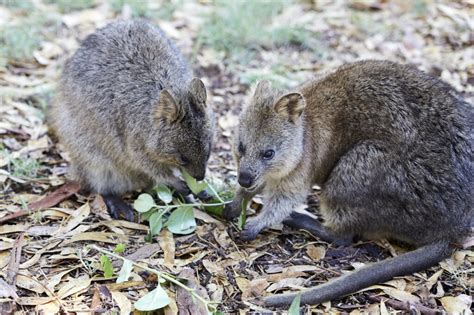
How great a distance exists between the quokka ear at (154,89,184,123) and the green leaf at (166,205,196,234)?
0.75 m

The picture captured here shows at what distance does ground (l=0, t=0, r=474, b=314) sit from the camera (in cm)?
493

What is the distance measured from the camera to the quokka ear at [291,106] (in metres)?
5.43

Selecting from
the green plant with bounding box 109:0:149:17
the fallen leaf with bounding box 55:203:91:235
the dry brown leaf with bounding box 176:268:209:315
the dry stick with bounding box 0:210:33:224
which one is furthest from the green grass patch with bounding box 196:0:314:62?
the dry brown leaf with bounding box 176:268:209:315

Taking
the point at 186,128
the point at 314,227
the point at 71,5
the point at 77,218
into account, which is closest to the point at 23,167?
the point at 77,218

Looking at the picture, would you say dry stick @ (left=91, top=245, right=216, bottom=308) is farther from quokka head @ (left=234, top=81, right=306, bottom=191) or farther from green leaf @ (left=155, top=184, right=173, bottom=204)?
quokka head @ (left=234, top=81, right=306, bottom=191)

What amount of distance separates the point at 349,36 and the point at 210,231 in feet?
15.1

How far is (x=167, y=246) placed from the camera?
17.9 feet

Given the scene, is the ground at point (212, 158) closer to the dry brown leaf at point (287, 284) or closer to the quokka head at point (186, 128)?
the dry brown leaf at point (287, 284)

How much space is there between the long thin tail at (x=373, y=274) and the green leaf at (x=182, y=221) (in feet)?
3.64

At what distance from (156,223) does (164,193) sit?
38cm

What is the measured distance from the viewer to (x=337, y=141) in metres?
5.61

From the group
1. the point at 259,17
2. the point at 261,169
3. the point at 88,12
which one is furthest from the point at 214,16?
the point at 261,169

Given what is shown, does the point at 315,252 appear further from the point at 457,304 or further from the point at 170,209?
the point at 170,209

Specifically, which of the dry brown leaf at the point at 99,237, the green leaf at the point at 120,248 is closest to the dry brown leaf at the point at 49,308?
the green leaf at the point at 120,248
